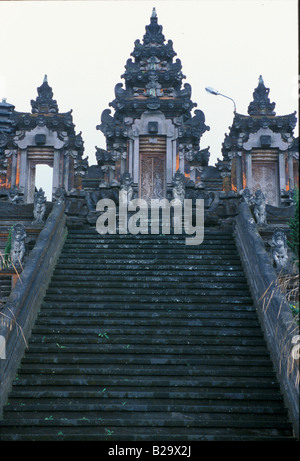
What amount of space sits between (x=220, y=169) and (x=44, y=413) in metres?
17.6

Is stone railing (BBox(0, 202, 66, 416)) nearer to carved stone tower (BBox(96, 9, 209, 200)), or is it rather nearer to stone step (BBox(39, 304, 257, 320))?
stone step (BBox(39, 304, 257, 320))

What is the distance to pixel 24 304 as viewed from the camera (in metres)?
10.7

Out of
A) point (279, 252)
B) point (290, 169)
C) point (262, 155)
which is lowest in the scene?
point (279, 252)

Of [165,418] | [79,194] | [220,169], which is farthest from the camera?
[220,169]

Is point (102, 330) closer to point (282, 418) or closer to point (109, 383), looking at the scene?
point (109, 383)

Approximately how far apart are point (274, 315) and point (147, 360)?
2.41 metres

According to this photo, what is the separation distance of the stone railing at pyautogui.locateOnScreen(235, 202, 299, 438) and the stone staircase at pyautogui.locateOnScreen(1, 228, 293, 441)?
0.73 ft

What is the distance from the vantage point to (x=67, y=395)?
9320 mm

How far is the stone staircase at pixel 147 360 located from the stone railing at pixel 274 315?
224mm

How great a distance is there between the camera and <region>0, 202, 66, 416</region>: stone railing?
9348 millimetres

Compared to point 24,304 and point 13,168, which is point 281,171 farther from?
point 24,304

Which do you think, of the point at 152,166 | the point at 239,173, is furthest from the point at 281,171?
the point at 152,166

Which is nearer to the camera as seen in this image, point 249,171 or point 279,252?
point 279,252
